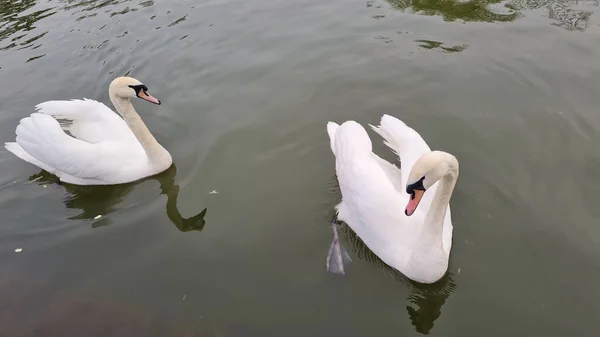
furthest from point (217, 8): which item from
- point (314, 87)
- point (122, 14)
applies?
point (314, 87)

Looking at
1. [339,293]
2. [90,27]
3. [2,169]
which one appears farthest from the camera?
[90,27]

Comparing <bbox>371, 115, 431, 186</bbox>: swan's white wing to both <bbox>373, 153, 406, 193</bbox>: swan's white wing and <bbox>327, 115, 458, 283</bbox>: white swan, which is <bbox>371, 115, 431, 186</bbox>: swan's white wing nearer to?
<bbox>327, 115, 458, 283</bbox>: white swan

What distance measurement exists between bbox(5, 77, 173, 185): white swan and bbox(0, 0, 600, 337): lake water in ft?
0.92

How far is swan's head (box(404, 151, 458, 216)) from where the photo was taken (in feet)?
13.6

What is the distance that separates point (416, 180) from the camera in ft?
13.8

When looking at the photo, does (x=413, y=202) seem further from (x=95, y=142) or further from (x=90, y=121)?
(x=90, y=121)

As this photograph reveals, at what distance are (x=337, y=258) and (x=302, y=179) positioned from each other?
4.92ft

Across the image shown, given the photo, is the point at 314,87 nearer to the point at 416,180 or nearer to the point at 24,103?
the point at 416,180

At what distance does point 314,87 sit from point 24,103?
4.83 m

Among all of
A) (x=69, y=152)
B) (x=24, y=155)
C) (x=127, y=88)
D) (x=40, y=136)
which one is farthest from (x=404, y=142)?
(x=24, y=155)

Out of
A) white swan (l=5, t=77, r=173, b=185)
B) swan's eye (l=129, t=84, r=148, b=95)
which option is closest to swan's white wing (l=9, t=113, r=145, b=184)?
white swan (l=5, t=77, r=173, b=185)

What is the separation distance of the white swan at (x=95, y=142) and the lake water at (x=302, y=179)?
282 mm

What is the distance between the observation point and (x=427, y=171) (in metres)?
4.16

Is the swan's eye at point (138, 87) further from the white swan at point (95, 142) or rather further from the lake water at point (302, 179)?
the lake water at point (302, 179)
